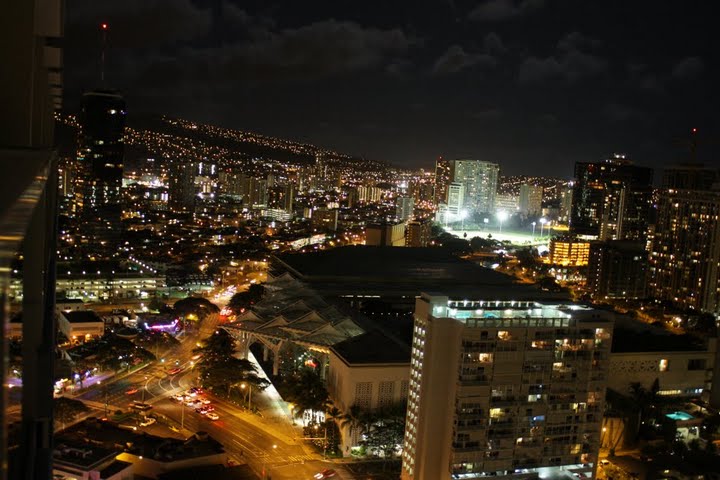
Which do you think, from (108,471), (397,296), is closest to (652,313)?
(397,296)

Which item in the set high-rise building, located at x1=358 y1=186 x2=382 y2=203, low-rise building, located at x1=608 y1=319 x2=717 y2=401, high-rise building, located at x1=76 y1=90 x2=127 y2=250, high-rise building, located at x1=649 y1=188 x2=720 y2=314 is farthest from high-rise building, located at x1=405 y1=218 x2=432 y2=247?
high-rise building, located at x1=358 y1=186 x2=382 y2=203

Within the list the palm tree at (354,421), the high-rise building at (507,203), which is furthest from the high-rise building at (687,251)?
the high-rise building at (507,203)

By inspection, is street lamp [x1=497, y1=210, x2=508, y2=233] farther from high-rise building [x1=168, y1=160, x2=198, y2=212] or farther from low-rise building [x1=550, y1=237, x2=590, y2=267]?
high-rise building [x1=168, y1=160, x2=198, y2=212]

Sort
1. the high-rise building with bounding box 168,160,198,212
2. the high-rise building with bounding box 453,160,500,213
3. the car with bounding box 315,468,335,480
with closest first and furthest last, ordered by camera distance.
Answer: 1. the car with bounding box 315,468,335,480
2. the high-rise building with bounding box 168,160,198,212
3. the high-rise building with bounding box 453,160,500,213

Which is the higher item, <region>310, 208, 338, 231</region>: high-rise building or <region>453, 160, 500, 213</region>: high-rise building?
<region>453, 160, 500, 213</region>: high-rise building

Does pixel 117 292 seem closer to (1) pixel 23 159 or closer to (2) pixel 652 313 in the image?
(2) pixel 652 313

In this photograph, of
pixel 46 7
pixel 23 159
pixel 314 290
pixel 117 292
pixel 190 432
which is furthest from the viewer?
pixel 117 292

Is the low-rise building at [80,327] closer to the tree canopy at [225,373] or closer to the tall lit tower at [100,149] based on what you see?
the tree canopy at [225,373]
